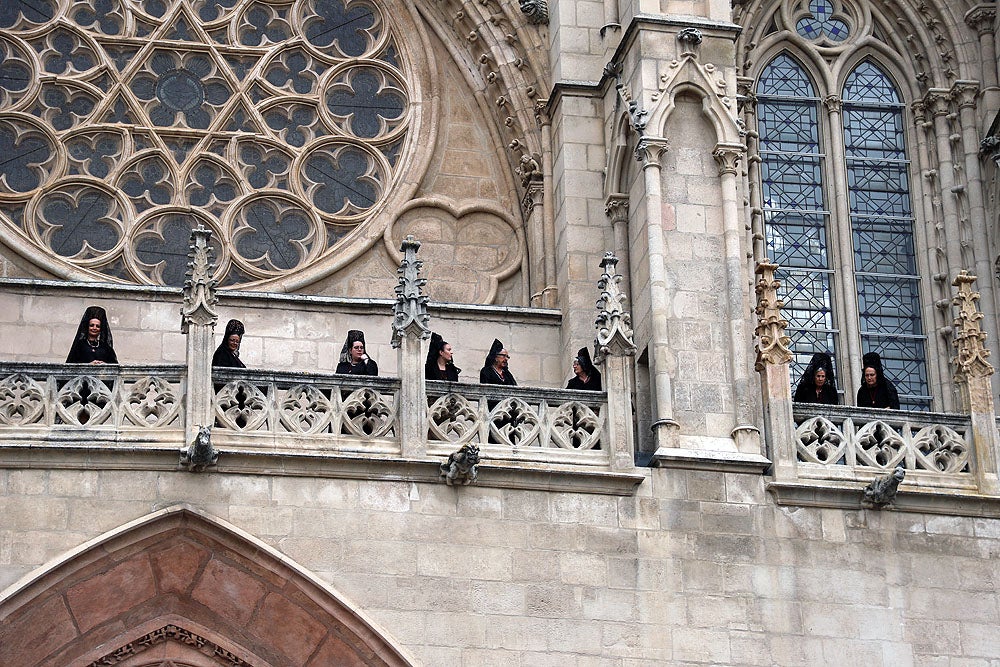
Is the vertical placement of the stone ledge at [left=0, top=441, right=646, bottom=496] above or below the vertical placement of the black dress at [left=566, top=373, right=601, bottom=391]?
below

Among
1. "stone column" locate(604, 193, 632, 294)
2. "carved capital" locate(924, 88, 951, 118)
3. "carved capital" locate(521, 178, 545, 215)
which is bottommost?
"stone column" locate(604, 193, 632, 294)

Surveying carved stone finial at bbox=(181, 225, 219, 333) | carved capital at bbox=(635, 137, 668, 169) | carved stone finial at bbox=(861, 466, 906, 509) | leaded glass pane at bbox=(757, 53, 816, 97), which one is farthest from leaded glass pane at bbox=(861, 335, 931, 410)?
carved stone finial at bbox=(181, 225, 219, 333)

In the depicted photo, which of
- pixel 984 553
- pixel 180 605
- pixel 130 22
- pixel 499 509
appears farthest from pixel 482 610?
pixel 130 22

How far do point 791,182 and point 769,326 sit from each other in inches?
124

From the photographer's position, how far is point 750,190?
65.8 feet

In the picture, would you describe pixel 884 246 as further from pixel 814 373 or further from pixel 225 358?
pixel 225 358

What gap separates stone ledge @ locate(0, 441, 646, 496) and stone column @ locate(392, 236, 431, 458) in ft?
0.62

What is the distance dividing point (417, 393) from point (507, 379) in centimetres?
120

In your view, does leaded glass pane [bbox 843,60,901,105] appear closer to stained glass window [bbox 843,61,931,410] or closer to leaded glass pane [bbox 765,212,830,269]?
stained glass window [bbox 843,61,931,410]

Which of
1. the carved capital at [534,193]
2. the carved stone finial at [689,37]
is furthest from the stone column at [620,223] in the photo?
the carved stone finial at [689,37]

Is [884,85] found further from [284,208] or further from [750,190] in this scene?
[284,208]

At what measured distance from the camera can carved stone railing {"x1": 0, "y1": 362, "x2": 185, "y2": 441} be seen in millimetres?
16016

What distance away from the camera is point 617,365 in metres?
17.1

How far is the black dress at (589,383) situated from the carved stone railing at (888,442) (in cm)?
149
